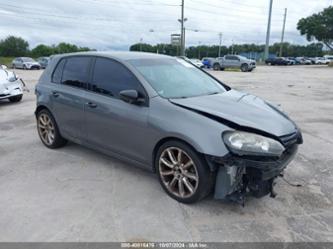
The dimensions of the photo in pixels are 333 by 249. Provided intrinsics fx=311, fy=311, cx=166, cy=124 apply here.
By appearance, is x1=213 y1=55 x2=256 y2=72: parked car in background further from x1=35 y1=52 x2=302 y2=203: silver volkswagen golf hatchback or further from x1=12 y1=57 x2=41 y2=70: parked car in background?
x1=35 y1=52 x2=302 y2=203: silver volkswagen golf hatchback

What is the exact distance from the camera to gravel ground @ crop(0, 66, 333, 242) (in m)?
2.89

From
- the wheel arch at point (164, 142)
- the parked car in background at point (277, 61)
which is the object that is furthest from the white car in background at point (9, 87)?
the parked car in background at point (277, 61)

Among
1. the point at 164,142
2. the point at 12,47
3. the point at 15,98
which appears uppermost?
the point at 12,47

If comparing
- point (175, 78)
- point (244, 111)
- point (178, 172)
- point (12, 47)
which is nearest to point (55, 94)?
point (175, 78)

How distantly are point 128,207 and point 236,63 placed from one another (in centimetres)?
3102

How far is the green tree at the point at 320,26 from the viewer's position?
49.9m

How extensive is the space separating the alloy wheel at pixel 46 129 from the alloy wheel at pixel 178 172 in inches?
95.6

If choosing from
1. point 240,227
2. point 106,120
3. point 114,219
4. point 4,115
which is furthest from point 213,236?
point 4,115

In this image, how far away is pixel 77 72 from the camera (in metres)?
4.59

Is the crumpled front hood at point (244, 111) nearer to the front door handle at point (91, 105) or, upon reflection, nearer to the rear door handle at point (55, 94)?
the front door handle at point (91, 105)

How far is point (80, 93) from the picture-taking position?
14.4 feet

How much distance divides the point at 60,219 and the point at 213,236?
4.97ft

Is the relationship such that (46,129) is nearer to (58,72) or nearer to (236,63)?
(58,72)

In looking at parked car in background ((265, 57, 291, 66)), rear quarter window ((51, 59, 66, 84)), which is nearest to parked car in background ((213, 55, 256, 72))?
parked car in background ((265, 57, 291, 66))
